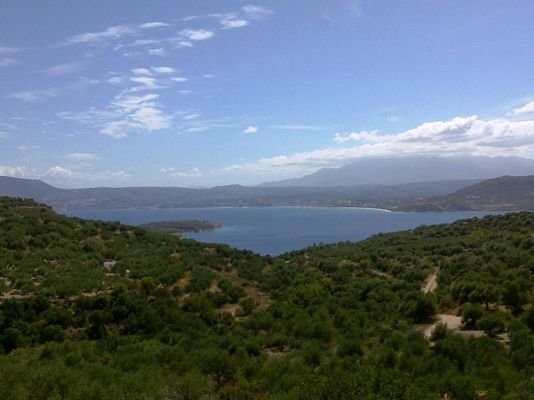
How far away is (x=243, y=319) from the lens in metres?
21.8

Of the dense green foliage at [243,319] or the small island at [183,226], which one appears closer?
the dense green foliage at [243,319]

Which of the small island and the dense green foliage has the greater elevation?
the dense green foliage

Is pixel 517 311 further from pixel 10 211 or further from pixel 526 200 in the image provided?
pixel 526 200

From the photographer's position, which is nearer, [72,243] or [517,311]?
[517,311]

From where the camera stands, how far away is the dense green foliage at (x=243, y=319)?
11.8 m

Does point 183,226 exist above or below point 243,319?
below

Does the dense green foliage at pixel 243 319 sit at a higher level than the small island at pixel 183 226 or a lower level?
higher

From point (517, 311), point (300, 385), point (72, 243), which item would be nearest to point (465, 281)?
point (517, 311)

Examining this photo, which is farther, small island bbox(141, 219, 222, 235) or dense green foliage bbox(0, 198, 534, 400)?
small island bbox(141, 219, 222, 235)

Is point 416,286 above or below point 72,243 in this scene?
below

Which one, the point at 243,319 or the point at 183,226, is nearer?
the point at 243,319

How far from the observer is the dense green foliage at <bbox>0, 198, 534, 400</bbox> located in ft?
38.6

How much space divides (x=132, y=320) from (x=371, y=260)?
824 inches

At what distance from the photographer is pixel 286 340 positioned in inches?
691
